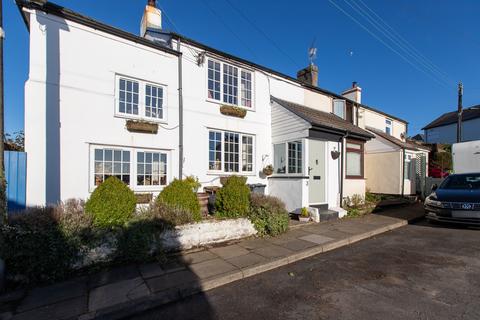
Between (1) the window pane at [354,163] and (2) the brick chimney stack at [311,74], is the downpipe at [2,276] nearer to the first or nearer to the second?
(1) the window pane at [354,163]

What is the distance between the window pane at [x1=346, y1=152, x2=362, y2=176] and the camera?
11820 millimetres

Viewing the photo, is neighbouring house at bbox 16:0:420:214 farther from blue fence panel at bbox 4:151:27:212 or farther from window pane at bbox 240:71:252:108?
blue fence panel at bbox 4:151:27:212

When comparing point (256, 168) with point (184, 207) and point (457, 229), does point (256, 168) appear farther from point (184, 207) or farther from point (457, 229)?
point (457, 229)

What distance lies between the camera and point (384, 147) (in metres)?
15.3

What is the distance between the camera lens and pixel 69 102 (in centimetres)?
726

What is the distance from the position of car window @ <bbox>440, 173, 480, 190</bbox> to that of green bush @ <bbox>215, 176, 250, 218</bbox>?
7771 mm

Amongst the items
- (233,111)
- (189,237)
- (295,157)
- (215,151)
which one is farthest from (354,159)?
(189,237)

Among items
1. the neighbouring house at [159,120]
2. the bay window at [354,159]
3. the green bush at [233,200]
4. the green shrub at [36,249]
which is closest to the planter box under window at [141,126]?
the neighbouring house at [159,120]

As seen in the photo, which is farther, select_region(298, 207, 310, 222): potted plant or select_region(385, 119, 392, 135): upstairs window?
select_region(385, 119, 392, 135): upstairs window

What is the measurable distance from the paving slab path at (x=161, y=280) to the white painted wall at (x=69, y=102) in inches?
148

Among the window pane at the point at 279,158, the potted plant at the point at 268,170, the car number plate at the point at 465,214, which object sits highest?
the window pane at the point at 279,158

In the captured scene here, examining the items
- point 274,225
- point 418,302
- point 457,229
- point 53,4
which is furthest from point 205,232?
point 457,229

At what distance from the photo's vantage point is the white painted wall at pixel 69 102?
677cm

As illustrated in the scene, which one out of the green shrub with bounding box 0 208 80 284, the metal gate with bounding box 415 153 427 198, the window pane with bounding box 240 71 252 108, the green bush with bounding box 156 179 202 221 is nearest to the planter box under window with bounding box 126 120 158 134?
the green bush with bounding box 156 179 202 221
